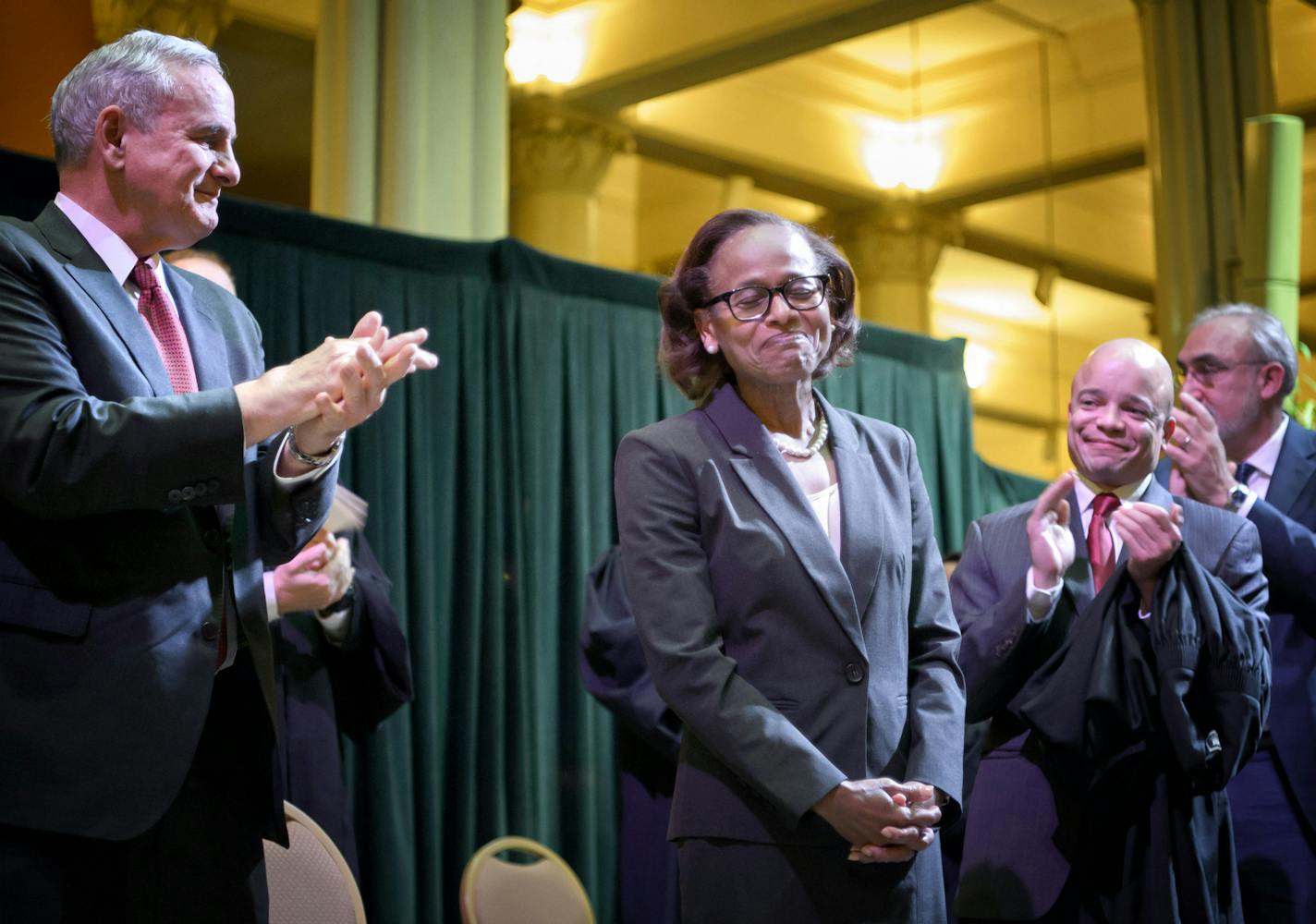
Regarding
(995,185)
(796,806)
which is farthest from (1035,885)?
(995,185)

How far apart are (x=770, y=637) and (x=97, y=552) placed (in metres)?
0.90

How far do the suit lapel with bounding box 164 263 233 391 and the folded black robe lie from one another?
5.30 ft

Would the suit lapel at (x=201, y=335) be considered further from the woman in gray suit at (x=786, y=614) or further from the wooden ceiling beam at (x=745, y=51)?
the wooden ceiling beam at (x=745, y=51)

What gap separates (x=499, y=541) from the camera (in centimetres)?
498

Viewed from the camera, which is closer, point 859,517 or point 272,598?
point 859,517

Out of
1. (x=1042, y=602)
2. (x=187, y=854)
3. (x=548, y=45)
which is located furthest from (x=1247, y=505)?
(x=548, y=45)

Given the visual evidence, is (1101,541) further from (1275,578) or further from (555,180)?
(555,180)

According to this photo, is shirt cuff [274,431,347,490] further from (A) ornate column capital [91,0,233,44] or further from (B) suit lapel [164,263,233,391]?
(A) ornate column capital [91,0,233,44]

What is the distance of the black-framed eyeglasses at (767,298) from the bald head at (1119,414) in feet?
3.30

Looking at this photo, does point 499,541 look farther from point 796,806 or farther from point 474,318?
point 796,806

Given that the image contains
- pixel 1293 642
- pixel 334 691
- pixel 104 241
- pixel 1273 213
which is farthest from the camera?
pixel 1273 213

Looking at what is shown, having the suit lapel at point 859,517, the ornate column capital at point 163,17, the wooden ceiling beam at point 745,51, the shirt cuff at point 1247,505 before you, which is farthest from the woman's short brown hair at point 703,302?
the wooden ceiling beam at point 745,51

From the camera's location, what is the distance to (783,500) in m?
2.24

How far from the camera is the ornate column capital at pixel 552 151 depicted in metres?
7.91
